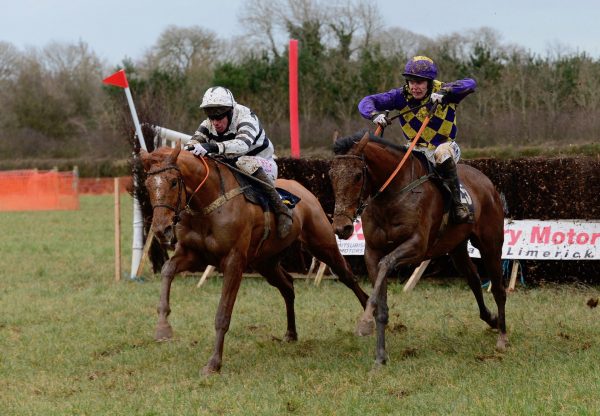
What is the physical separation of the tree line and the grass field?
12.8 feet

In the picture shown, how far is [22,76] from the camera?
5653 cm

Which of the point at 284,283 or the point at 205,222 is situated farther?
the point at 284,283

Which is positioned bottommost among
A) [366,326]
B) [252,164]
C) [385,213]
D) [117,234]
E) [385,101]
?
[366,326]

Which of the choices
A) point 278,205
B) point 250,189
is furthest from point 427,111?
point 250,189

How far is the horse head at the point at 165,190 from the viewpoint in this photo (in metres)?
6.79

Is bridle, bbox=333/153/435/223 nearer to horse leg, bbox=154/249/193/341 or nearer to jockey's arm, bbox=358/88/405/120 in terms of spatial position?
jockey's arm, bbox=358/88/405/120

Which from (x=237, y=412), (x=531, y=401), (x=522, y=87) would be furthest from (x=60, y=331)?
(x=522, y=87)

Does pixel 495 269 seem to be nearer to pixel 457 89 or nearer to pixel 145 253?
pixel 457 89

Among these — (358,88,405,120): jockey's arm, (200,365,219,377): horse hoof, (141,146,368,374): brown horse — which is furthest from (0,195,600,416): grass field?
(358,88,405,120): jockey's arm

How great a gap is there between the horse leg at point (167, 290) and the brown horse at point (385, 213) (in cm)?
157

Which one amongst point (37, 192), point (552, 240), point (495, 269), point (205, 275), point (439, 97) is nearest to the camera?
point (439, 97)

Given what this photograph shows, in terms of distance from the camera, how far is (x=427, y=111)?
26.8ft

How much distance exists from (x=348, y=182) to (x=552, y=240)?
216 inches

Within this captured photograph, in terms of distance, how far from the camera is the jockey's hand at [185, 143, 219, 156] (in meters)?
7.50
